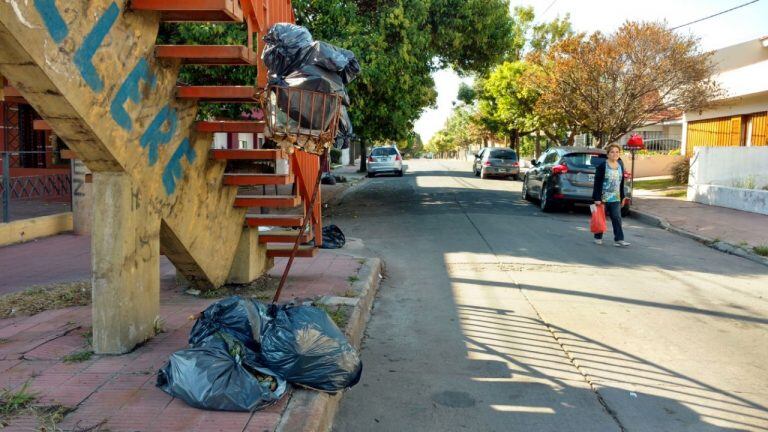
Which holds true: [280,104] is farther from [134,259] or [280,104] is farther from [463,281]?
[463,281]

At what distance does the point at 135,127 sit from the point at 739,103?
23.2 meters


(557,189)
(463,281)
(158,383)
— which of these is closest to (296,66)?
(158,383)

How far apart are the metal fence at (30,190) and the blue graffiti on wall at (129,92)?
23.3ft

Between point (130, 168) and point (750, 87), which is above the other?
point (750, 87)

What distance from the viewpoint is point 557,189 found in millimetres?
14781

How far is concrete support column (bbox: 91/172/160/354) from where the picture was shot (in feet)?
13.8

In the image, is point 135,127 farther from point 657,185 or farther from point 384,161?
point 384,161

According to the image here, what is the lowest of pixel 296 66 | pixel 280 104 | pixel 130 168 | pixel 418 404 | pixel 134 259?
pixel 418 404

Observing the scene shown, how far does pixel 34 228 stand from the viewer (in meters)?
10.8

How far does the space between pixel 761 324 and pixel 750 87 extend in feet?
56.5

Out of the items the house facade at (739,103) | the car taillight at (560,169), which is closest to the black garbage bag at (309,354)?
the car taillight at (560,169)

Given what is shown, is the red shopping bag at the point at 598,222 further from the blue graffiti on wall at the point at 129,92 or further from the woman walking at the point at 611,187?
the blue graffiti on wall at the point at 129,92

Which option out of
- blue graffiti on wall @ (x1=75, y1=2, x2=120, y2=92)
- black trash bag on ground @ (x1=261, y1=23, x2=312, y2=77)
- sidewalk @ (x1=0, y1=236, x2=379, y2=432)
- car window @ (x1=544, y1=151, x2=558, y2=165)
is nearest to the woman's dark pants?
car window @ (x1=544, y1=151, x2=558, y2=165)

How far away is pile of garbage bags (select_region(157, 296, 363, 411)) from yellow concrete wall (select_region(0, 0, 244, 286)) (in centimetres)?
121
